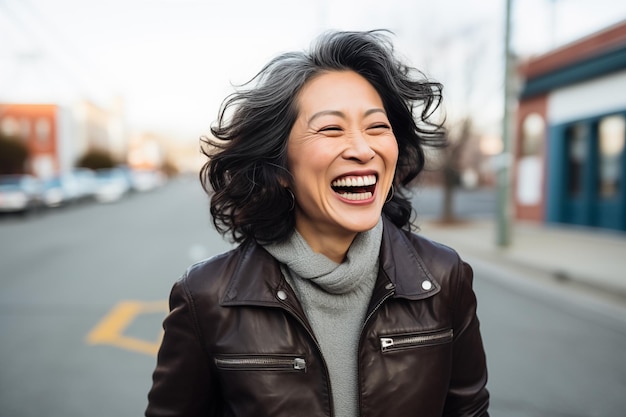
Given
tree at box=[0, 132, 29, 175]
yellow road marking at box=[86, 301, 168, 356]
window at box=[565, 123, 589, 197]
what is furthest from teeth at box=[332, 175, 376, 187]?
tree at box=[0, 132, 29, 175]

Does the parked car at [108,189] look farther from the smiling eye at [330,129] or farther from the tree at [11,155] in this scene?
the smiling eye at [330,129]

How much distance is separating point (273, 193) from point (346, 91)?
0.39 metres

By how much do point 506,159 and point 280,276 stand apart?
Answer: 10408 millimetres

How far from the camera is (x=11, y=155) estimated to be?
37156 mm

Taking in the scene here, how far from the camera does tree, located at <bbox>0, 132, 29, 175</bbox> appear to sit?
121 ft

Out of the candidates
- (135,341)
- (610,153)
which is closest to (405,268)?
(135,341)

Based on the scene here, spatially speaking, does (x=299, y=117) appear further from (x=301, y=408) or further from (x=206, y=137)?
(x=301, y=408)

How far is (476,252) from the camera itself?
35.7ft

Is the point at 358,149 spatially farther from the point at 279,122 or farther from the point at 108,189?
the point at 108,189

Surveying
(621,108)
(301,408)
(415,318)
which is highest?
(621,108)

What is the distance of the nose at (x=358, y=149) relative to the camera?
149 cm

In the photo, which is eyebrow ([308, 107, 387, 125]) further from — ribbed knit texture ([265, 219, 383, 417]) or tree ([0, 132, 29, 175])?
tree ([0, 132, 29, 175])

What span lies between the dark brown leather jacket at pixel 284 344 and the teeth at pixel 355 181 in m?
0.25

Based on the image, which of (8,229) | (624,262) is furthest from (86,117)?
(624,262)
